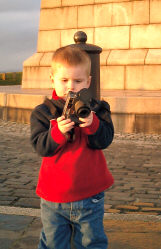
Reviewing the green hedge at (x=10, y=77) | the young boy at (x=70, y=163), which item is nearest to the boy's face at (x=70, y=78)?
the young boy at (x=70, y=163)

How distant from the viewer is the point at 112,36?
1273 centimetres

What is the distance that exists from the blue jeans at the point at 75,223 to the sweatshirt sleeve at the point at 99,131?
0.99ft

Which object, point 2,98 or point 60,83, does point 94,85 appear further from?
point 60,83

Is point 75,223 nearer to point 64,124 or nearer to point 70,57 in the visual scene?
point 64,124

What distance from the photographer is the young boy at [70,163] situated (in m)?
2.21

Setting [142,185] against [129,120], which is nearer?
[142,185]

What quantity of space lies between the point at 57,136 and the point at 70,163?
18 cm

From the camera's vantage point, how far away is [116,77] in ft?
40.2

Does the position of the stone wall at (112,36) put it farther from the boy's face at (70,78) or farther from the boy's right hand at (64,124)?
the boy's right hand at (64,124)

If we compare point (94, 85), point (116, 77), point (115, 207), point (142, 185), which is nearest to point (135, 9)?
point (116, 77)

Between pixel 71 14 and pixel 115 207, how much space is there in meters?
10.2

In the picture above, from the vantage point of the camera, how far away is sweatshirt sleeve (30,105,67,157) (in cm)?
217

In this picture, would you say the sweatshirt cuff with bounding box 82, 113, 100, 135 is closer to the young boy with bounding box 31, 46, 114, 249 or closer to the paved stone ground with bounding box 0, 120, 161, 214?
the young boy with bounding box 31, 46, 114, 249

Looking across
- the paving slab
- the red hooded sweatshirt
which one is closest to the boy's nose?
the red hooded sweatshirt
